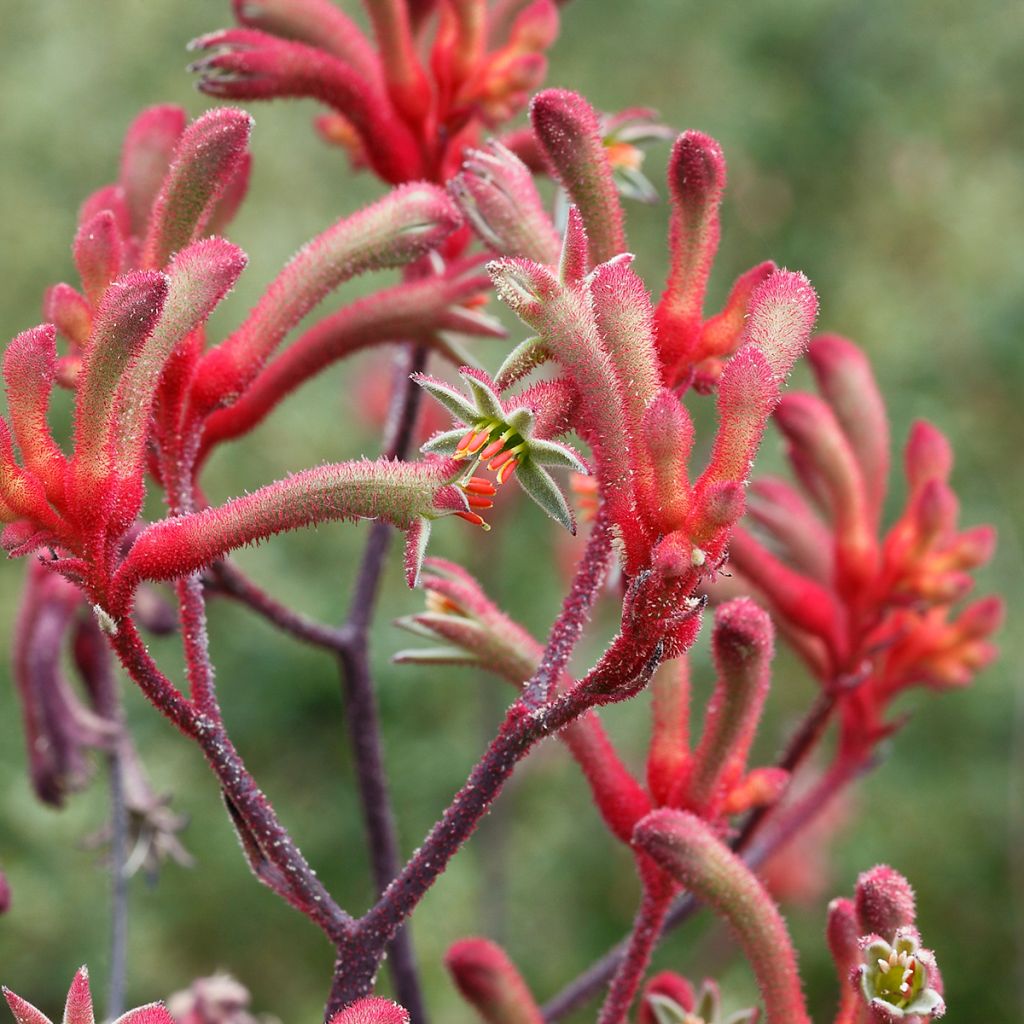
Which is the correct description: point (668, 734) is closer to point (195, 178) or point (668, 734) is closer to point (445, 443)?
point (445, 443)

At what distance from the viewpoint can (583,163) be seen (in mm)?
917

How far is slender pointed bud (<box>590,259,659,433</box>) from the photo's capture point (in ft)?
2.59

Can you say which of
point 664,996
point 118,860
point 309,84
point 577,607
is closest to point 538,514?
point 118,860

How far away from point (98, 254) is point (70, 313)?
0.04m

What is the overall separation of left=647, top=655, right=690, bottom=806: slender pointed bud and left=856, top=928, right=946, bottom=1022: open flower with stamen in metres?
0.21

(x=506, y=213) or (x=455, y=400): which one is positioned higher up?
(x=506, y=213)

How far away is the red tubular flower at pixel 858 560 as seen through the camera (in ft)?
4.52

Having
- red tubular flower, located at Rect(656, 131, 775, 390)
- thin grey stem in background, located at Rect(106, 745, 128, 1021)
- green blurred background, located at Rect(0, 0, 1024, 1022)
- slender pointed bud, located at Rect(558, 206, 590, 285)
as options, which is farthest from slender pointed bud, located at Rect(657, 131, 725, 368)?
green blurred background, located at Rect(0, 0, 1024, 1022)

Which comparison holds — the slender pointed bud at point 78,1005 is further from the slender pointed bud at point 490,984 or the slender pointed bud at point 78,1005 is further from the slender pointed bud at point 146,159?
the slender pointed bud at point 146,159

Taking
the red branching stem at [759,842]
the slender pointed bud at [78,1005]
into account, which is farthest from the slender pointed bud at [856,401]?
the slender pointed bud at [78,1005]

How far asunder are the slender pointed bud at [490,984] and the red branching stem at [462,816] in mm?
174

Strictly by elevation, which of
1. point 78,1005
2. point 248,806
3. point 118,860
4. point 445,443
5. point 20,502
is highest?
point 445,443

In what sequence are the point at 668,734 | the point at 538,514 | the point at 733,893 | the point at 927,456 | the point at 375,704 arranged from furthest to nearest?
the point at 538,514, the point at 927,456, the point at 375,704, the point at 668,734, the point at 733,893

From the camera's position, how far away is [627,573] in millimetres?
776
